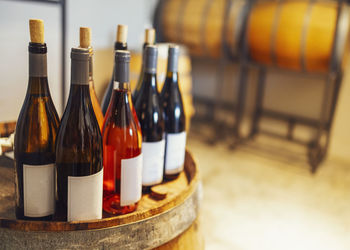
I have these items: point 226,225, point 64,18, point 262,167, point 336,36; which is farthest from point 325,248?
point 64,18

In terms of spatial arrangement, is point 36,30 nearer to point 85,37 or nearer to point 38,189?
point 85,37

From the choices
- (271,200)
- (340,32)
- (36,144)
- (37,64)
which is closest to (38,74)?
(37,64)

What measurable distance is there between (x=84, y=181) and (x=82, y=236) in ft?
0.28

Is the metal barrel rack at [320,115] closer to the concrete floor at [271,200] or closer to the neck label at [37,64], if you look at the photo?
the concrete floor at [271,200]

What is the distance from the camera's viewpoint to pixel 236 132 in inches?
114

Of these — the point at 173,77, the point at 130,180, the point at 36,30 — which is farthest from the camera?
the point at 173,77

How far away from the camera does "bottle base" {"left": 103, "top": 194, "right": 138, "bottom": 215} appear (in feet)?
2.12

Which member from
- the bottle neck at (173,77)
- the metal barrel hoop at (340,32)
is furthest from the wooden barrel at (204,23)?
the bottle neck at (173,77)

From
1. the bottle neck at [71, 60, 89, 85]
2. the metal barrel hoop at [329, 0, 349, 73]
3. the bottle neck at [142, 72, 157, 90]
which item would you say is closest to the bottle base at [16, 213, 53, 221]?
the bottle neck at [71, 60, 89, 85]

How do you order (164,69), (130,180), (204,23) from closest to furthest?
(130,180), (164,69), (204,23)

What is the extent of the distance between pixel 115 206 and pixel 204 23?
2.29 metres

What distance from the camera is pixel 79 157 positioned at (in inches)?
23.3

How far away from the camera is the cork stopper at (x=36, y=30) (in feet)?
1.64

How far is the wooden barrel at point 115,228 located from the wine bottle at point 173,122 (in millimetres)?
105
